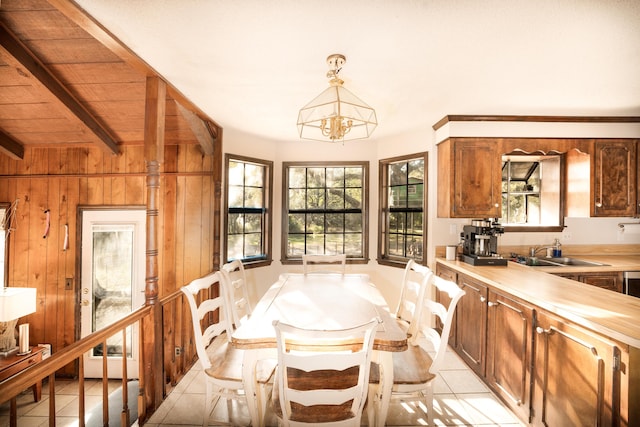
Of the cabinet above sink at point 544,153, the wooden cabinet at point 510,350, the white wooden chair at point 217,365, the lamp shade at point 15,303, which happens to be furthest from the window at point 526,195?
the lamp shade at point 15,303

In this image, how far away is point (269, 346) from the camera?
5.03ft

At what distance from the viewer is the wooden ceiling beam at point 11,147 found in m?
3.46

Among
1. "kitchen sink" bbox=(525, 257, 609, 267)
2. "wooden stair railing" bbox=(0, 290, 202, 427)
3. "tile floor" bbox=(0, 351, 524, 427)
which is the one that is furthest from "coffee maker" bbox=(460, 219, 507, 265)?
"wooden stair railing" bbox=(0, 290, 202, 427)

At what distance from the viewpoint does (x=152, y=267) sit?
220 cm

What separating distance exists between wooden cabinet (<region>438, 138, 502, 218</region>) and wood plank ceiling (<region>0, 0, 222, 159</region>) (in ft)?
8.92

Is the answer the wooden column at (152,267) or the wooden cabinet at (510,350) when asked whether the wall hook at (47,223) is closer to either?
the wooden column at (152,267)

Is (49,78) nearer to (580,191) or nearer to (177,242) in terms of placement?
(177,242)

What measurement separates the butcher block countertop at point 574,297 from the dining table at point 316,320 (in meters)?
0.92

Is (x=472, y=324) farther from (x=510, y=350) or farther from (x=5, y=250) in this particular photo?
(x=5, y=250)

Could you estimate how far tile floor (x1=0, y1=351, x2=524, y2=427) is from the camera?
209 cm

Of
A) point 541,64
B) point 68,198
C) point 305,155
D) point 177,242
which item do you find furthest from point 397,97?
point 68,198

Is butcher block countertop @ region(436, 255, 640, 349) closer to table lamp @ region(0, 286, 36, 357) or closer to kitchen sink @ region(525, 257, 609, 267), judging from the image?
kitchen sink @ region(525, 257, 609, 267)

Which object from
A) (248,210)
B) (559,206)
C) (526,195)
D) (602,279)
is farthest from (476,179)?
(248,210)

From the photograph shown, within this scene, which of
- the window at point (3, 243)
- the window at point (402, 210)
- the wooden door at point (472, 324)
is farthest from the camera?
the window at point (402, 210)
